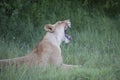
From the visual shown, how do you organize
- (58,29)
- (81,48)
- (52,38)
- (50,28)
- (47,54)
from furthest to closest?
1. (81,48)
2. (58,29)
3. (50,28)
4. (52,38)
5. (47,54)

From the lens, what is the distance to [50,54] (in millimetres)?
7820

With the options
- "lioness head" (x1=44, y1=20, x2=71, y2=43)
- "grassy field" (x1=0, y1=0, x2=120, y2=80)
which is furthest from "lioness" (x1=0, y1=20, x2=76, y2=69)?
"grassy field" (x1=0, y1=0, x2=120, y2=80)

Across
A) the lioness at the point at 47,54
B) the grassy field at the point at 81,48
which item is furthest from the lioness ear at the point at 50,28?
the grassy field at the point at 81,48

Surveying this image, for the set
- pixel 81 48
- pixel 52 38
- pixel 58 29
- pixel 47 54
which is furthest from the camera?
pixel 81 48

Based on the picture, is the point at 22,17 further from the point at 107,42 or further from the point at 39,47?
the point at 39,47

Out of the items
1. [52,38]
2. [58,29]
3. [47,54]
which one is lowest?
[47,54]

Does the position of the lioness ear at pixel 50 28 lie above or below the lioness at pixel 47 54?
above

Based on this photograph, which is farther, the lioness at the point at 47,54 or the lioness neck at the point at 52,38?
the lioness neck at the point at 52,38

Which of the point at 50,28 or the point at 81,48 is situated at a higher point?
the point at 50,28

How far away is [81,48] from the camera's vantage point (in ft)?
29.9

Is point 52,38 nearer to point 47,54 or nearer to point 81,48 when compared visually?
point 47,54

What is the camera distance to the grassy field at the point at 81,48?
267 inches

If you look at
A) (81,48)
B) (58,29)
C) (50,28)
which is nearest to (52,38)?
(50,28)

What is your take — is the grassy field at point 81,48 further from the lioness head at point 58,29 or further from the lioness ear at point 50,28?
the lioness ear at point 50,28
